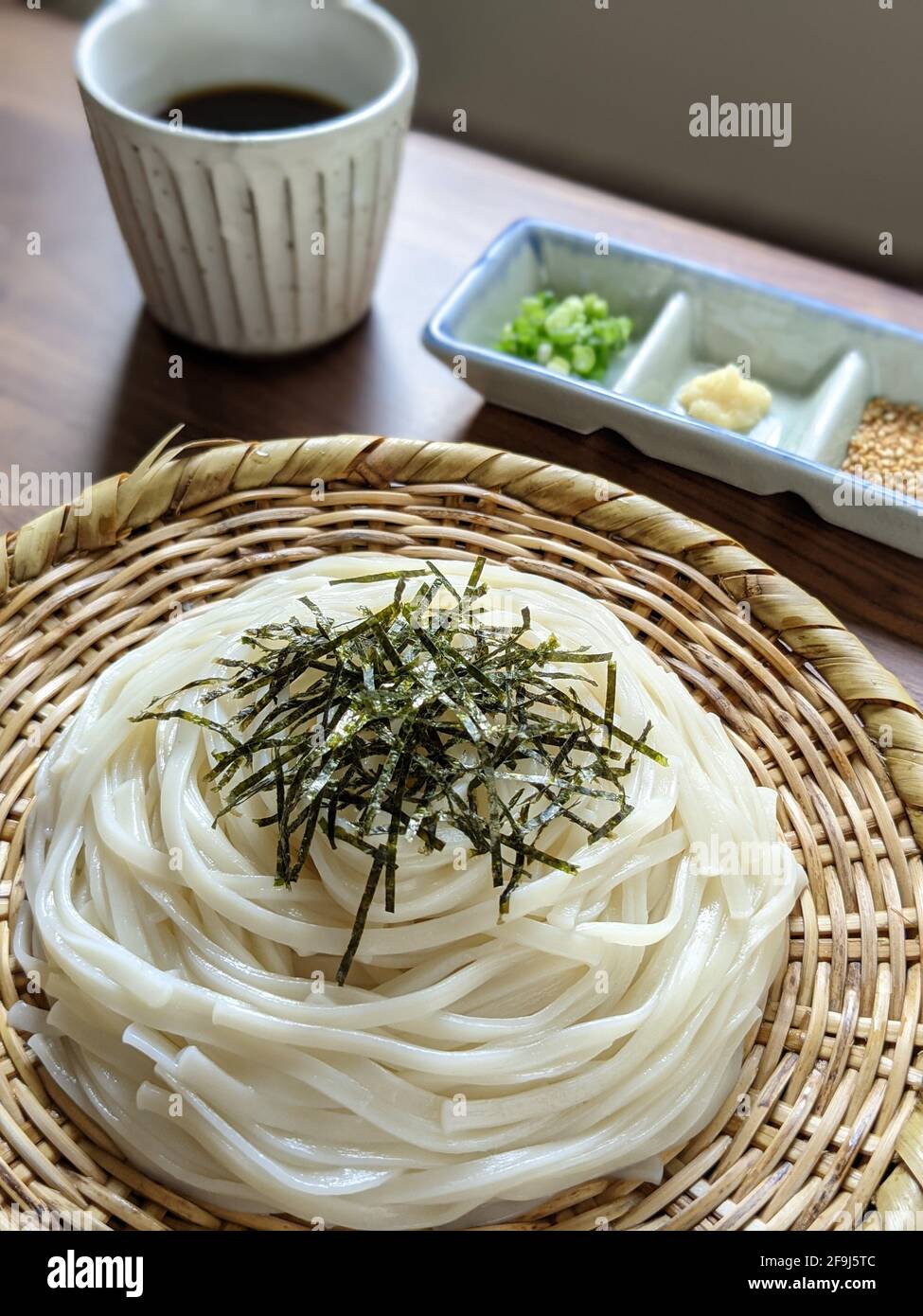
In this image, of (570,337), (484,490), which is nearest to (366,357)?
(570,337)

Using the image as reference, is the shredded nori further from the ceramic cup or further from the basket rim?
the ceramic cup

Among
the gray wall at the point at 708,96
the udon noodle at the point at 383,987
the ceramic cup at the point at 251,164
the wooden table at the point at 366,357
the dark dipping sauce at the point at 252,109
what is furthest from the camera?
the gray wall at the point at 708,96

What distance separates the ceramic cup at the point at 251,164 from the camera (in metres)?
2.45

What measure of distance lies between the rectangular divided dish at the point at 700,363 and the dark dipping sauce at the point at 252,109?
495 mm

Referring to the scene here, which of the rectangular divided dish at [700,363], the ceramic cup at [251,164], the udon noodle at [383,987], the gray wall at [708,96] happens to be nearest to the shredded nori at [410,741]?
the udon noodle at [383,987]

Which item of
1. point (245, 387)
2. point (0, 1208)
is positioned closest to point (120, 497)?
point (245, 387)

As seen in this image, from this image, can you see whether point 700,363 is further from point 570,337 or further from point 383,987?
point 383,987

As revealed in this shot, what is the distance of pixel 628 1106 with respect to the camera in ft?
5.63

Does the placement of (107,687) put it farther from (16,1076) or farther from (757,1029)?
(757,1029)

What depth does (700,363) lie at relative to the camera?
9.68ft

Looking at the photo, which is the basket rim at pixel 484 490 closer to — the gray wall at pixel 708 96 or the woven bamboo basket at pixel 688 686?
the woven bamboo basket at pixel 688 686

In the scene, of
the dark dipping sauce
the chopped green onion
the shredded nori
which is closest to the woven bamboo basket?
the shredded nori

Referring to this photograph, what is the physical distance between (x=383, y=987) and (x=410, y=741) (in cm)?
35

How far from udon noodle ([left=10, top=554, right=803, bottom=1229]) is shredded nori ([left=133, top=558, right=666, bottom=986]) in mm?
54
